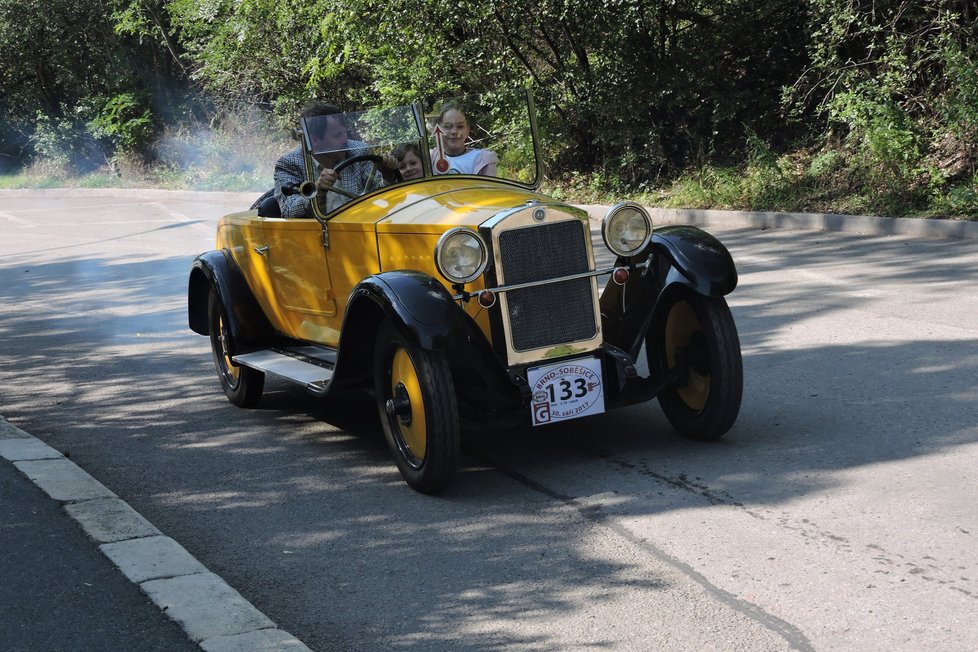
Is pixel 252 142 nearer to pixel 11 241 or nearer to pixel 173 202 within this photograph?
pixel 173 202

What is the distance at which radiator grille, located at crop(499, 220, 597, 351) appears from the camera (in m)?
5.09

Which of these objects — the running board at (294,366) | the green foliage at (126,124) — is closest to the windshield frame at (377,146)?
the running board at (294,366)

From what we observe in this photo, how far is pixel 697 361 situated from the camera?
5410 mm

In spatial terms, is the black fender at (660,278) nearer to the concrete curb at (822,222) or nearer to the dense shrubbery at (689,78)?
the concrete curb at (822,222)

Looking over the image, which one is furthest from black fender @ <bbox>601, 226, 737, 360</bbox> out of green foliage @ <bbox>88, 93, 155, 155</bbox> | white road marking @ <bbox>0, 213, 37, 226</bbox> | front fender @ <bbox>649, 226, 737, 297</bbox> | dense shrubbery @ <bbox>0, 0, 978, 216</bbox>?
green foliage @ <bbox>88, 93, 155, 155</bbox>

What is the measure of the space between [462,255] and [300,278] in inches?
67.7

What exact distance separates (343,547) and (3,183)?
30984 mm

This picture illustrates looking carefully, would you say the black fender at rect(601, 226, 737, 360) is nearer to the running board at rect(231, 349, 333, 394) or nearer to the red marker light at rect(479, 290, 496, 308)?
the red marker light at rect(479, 290, 496, 308)

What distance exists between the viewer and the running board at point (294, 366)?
18.7 ft

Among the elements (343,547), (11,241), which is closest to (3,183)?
(11,241)

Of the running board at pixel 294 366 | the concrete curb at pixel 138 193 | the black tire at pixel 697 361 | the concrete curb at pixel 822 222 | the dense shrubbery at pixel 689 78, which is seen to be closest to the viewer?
the black tire at pixel 697 361

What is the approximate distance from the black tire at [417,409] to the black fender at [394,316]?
4.9 inches

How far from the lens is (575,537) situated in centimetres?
430

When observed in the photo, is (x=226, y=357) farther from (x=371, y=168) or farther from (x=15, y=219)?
(x=15, y=219)
